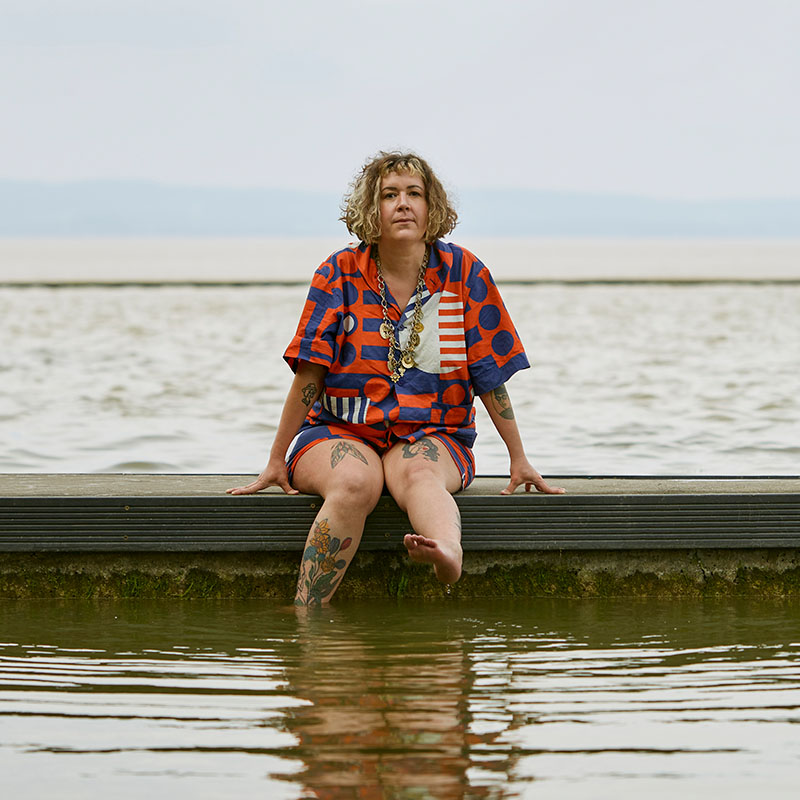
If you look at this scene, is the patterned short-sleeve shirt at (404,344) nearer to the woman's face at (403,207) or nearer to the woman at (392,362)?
the woman at (392,362)

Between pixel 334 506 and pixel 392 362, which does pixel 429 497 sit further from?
pixel 392 362

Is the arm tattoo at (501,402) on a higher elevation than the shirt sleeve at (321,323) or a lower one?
lower

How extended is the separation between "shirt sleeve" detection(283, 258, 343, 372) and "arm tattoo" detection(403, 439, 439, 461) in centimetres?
33

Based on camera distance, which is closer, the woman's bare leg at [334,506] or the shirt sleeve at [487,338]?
the woman's bare leg at [334,506]

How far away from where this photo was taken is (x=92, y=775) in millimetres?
2443

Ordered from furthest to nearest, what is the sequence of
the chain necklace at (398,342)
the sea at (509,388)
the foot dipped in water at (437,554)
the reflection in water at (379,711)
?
1. the sea at (509,388)
2. the chain necklace at (398,342)
3. the foot dipped in water at (437,554)
4. the reflection in water at (379,711)

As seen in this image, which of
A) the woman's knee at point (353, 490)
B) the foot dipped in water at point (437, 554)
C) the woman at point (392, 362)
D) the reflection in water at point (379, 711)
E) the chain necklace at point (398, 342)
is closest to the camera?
the reflection in water at point (379, 711)

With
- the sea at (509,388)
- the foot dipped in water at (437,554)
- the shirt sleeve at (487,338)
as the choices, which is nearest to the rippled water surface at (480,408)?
the sea at (509,388)

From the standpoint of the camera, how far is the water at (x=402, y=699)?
7.95ft

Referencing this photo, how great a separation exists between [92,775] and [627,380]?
10680 millimetres

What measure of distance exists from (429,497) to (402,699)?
2.77 feet

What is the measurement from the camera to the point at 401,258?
396cm

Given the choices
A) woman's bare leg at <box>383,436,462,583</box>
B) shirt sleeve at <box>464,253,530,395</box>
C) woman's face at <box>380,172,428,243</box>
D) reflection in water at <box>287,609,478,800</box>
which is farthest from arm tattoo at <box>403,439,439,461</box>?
woman's face at <box>380,172,428,243</box>

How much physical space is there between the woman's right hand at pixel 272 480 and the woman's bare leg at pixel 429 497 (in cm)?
30
